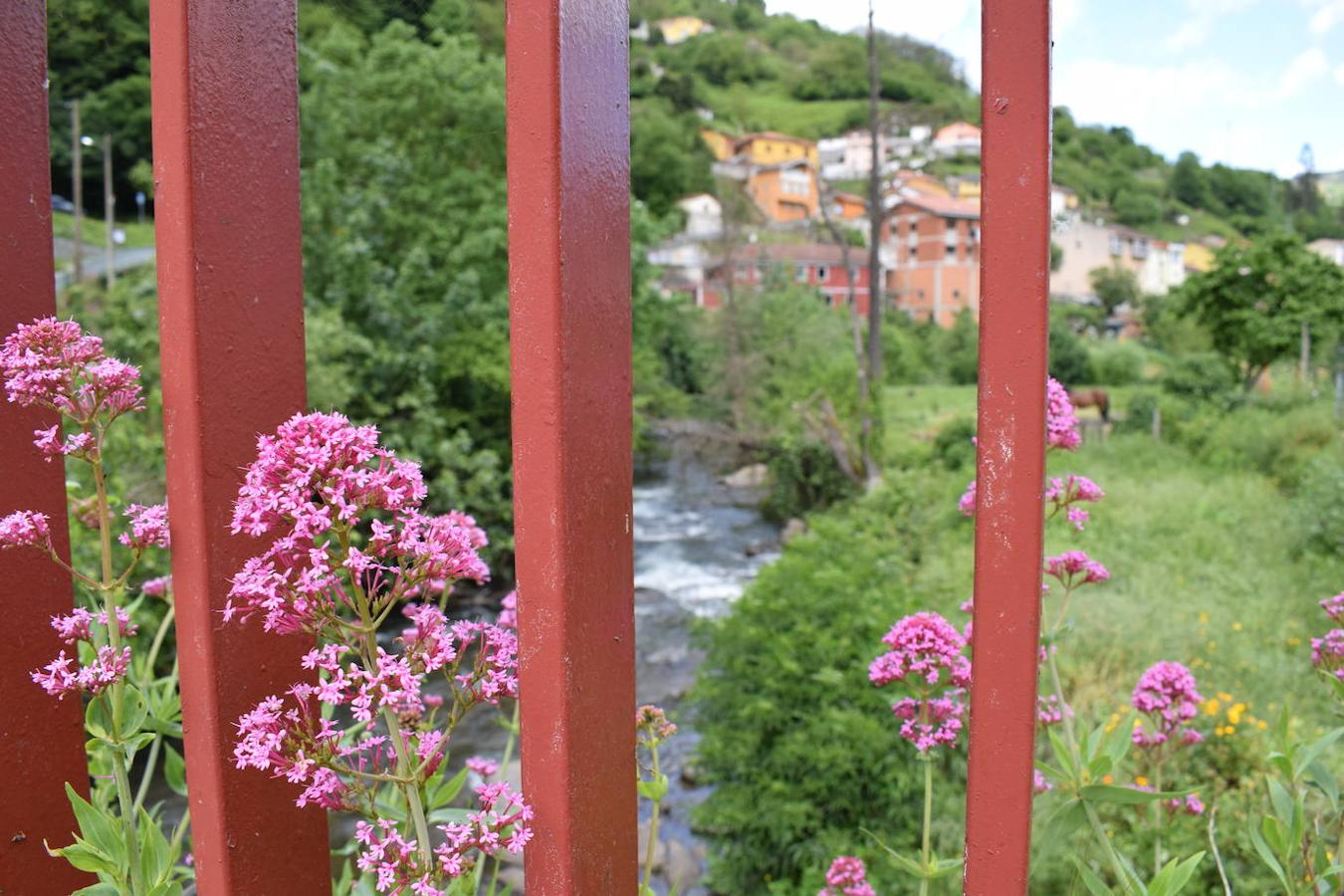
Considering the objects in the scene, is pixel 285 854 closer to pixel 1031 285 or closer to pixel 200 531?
pixel 200 531

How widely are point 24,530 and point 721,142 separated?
65215mm

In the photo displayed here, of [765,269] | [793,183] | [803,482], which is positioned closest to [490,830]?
[803,482]

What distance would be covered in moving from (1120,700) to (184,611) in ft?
19.5

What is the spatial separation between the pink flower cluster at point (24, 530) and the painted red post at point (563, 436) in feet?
1.55

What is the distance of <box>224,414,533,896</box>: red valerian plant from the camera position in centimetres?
72

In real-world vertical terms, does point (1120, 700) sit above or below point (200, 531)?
below

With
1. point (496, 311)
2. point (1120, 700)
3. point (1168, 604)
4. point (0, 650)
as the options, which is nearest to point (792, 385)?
point (496, 311)

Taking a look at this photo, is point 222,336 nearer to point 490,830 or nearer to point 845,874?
point 490,830

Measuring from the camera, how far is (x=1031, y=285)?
0.66 meters

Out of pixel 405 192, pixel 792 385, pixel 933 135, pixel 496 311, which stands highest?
pixel 933 135

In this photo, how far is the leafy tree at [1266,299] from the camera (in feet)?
60.8

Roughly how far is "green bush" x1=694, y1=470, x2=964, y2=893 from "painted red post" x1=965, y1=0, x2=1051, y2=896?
12.5 feet

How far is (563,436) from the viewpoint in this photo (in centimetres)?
71

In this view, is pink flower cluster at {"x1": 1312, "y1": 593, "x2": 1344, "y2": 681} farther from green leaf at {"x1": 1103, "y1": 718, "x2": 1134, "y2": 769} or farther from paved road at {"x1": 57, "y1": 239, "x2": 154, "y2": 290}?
paved road at {"x1": 57, "y1": 239, "x2": 154, "y2": 290}
